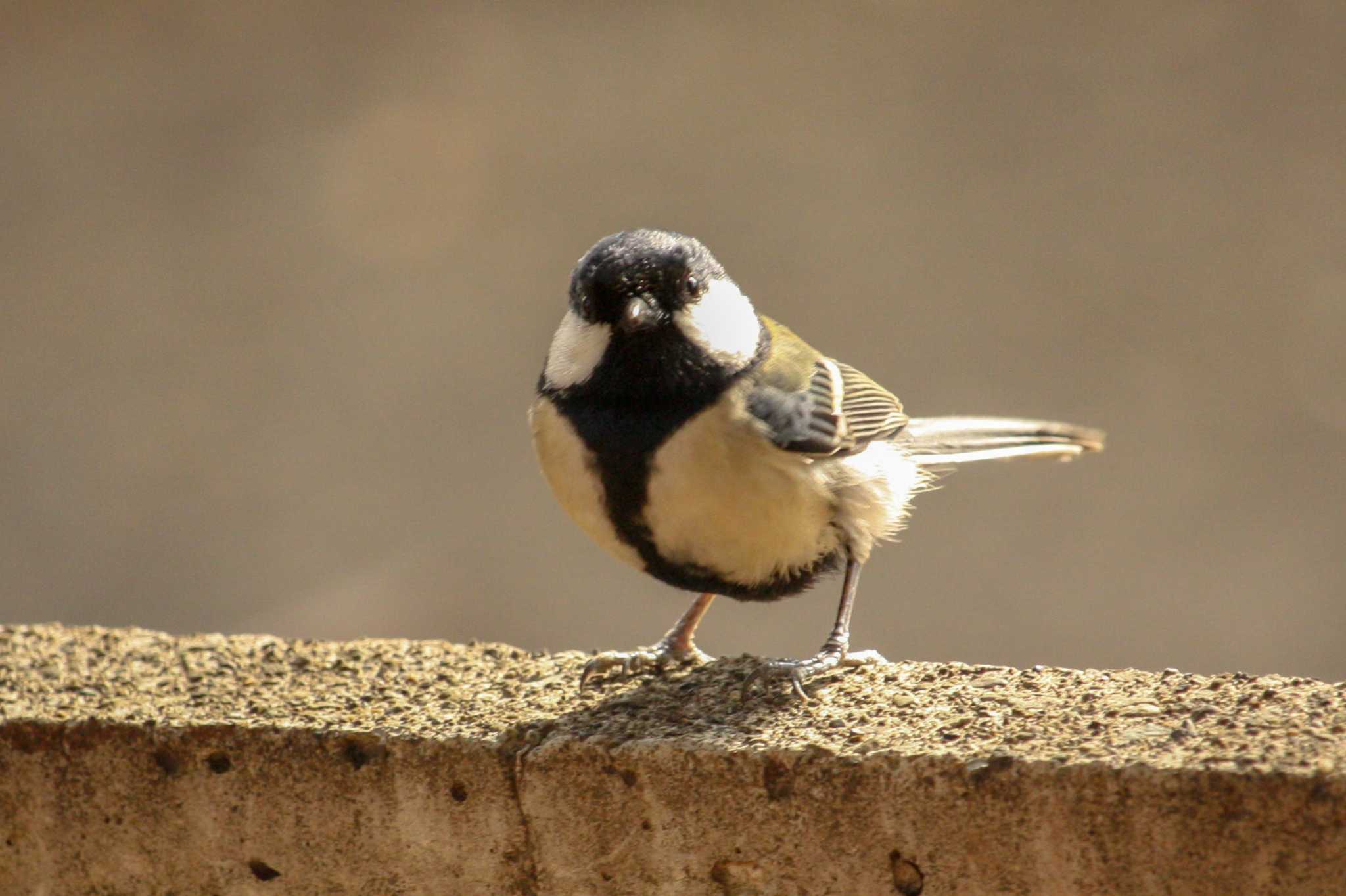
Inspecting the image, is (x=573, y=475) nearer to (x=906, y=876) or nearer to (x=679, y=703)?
(x=679, y=703)

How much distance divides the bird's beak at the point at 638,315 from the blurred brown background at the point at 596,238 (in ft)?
10.1

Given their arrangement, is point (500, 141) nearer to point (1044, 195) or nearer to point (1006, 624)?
point (1044, 195)

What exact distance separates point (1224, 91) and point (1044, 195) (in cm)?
68

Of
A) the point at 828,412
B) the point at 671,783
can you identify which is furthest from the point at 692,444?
the point at 671,783

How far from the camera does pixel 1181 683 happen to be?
1.90 meters

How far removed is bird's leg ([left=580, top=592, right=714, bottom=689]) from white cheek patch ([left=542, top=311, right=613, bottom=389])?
1.41 feet

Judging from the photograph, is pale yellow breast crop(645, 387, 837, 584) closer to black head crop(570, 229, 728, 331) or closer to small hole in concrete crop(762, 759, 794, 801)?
black head crop(570, 229, 728, 331)

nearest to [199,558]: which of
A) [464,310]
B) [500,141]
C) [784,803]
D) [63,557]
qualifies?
[63,557]

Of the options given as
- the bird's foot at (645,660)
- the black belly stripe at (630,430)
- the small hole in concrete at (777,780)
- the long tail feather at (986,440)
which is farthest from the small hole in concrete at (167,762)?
the long tail feather at (986,440)

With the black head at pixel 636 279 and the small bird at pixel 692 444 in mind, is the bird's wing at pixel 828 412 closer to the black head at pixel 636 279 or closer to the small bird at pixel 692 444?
the small bird at pixel 692 444

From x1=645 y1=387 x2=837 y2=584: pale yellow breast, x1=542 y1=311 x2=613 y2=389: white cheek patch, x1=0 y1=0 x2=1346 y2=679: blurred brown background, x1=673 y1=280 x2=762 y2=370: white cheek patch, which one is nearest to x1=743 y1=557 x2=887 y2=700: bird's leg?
x1=645 y1=387 x2=837 y2=584: pale yellow breast

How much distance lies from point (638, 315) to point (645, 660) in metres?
0.59

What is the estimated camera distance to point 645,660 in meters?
2.34

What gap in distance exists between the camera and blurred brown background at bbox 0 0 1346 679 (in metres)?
5.09
